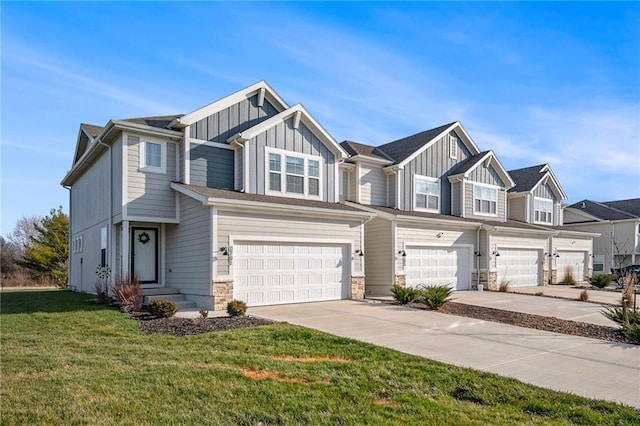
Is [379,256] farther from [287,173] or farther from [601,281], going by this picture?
[601,281]

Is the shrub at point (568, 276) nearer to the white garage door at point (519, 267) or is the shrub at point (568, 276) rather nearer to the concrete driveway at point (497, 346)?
the white garage door at point (519, 267)

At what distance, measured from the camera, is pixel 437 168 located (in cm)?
2277

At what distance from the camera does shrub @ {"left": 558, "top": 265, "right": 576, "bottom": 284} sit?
25.2m

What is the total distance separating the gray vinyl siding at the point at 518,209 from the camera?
27.8 m

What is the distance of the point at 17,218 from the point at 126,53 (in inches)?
1860

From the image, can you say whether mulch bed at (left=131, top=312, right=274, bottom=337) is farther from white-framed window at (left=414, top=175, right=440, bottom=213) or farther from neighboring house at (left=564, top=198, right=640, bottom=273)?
neighboring house at (left=564, top=198, right=640, bottom=273)

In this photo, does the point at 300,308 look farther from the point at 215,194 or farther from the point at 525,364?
the point at 525,364

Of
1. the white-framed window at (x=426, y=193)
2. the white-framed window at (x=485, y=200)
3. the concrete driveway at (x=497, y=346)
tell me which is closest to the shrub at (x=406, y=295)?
the concrete driveway at (x=497, y=346)

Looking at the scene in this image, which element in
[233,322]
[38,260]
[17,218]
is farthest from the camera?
[17,218]

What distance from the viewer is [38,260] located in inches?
1341

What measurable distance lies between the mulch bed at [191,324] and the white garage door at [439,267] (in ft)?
30.5

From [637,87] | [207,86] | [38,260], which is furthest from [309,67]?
[38,260]

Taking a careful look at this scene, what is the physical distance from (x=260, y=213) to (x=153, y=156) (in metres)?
4.42

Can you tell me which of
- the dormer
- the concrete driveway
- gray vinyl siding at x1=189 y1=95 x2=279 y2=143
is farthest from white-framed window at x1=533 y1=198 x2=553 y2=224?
gray vinyl siding at x1=189 y1=95 x2=279 y2=143
